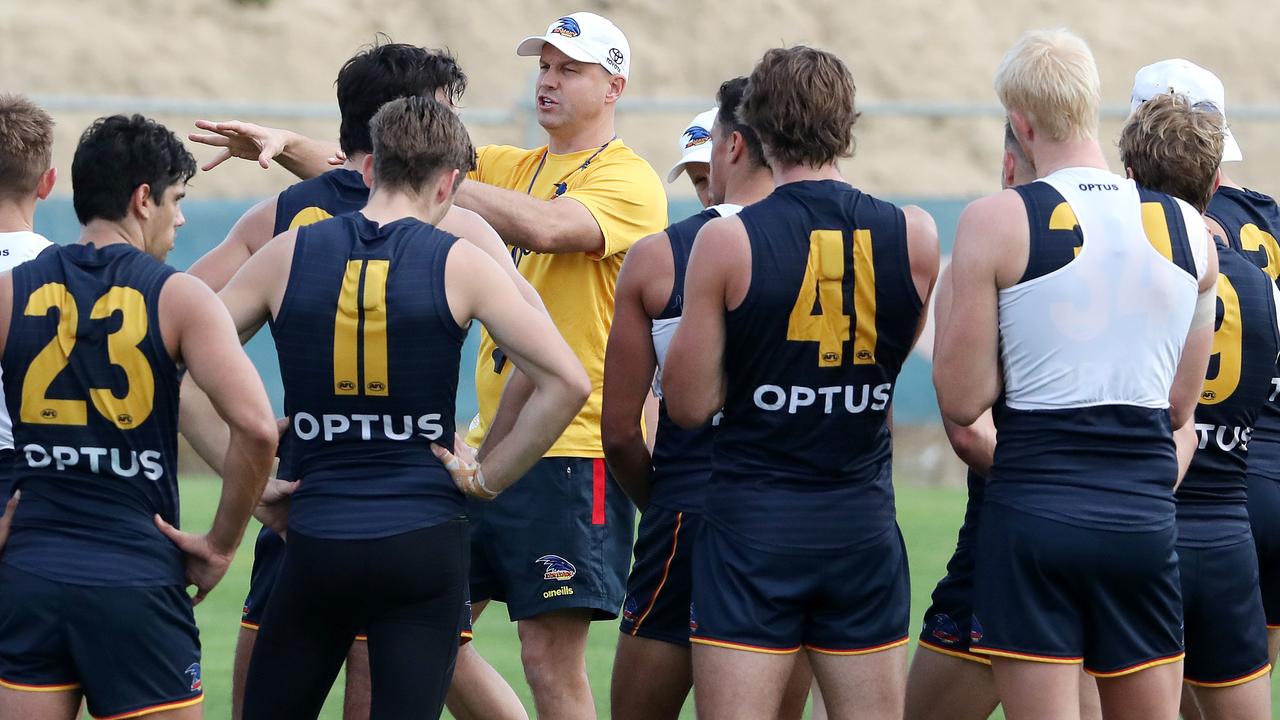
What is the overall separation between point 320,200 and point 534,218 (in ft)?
2.53

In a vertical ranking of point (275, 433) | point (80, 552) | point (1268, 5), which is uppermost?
point (1268, 5)

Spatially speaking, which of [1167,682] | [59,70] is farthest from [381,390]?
[59,70]

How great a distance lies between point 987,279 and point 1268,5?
29198 mm

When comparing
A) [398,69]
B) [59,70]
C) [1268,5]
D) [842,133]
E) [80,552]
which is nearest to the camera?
[80,552]

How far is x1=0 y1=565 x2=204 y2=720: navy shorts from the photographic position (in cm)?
385

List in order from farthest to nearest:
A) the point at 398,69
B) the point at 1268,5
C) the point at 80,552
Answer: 1. the point at 1268,5
2. the point at 398,69
3. the point at 80,552

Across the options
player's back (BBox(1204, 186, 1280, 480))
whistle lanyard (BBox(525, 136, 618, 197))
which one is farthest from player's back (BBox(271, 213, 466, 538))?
player's back (BBox(1204, 186, 1280, 480))

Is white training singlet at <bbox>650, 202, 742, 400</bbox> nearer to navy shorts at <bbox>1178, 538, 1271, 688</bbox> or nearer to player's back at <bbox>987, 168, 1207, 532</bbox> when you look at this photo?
player's back at <bbox>987, 168, 1207, 532</bbox>

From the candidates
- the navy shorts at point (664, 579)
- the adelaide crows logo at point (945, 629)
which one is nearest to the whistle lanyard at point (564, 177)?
the navy shorts at point (664, 579)

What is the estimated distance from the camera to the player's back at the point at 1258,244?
197 inches

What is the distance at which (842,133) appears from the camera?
13.6ft

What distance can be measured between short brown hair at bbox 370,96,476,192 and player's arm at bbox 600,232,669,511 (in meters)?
0.61

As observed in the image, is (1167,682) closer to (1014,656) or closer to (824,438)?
(1014,656)

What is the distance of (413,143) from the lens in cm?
410
